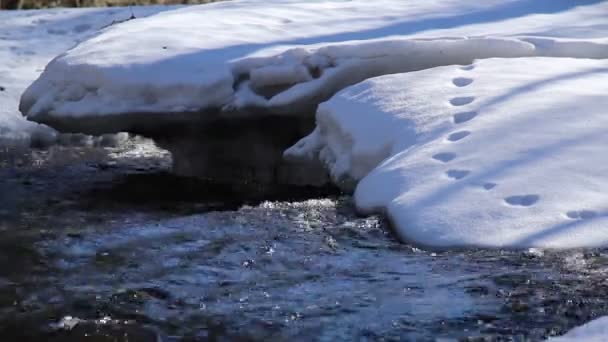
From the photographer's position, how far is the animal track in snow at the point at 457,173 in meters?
5.15

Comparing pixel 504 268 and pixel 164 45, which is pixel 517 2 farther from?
pixel 504 268

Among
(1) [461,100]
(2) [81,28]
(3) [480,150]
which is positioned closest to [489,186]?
(3) [480,150]

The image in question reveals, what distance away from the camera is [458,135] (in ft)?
18.4

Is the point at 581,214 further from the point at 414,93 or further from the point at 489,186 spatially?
the point at 414,93

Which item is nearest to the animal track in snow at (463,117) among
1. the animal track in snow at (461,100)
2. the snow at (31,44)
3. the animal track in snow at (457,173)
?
the animal track in snow at (461,100)

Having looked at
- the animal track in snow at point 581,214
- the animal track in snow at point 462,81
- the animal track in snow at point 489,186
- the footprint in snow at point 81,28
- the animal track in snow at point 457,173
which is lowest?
the footprint in snow at point 81,28

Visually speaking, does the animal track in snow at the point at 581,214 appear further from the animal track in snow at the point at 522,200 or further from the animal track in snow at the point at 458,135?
the animal track in snow at the point at 458,135

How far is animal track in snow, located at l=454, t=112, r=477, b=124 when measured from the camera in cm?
579

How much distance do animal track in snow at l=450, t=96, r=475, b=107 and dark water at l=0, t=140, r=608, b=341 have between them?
2.78 feet

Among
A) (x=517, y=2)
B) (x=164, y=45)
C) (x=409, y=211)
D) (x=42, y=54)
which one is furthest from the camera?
(x=42, y=54)

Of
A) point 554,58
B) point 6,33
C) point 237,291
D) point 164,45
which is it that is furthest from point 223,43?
point 6,33

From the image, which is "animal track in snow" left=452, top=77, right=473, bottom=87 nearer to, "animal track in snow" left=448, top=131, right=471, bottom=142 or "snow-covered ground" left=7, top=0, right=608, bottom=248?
"snow-covered ground" left=7, top=0, right=608, bottom=248

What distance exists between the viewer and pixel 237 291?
4.45m

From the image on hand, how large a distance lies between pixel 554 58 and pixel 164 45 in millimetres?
2629
